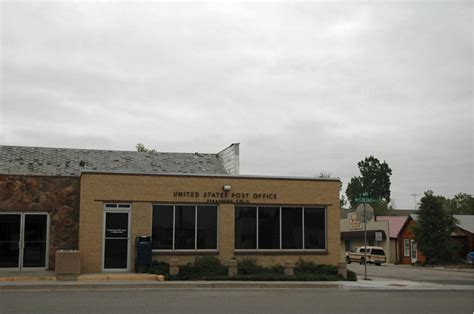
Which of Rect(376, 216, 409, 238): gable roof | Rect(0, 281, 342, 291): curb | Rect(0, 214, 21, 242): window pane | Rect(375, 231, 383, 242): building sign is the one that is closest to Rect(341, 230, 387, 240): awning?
Rect(375, 231, 383, 242): building sign

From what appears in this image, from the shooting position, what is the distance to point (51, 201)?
23.9 metres

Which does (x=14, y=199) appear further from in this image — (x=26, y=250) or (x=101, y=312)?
(x=101, y=312)

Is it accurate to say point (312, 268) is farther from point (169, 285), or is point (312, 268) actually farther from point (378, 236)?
point (378, 236)

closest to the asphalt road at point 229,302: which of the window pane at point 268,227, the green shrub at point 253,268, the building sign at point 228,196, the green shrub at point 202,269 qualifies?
the green shrub at point 202,269

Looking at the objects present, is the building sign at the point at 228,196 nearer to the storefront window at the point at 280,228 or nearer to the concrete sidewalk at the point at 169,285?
the storefront window at the point at 280,228

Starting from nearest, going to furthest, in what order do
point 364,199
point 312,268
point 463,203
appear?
1. point 364,199
2. point 312,268
3. point 463,203

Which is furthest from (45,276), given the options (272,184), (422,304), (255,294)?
(422,304)

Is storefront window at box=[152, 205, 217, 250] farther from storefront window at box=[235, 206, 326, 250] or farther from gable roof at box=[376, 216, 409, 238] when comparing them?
gable roof at box=[376, 216, 409, 238]

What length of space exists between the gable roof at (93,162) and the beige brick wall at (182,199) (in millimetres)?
2213

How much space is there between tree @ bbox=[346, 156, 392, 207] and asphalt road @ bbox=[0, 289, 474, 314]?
9395 centimetres

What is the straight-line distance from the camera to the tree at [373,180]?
365ft

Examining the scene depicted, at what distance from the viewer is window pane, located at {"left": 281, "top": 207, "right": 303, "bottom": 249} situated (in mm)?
24906

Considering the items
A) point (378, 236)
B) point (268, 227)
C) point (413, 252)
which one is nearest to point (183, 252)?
point (268, 227)

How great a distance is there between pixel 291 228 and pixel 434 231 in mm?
25760
